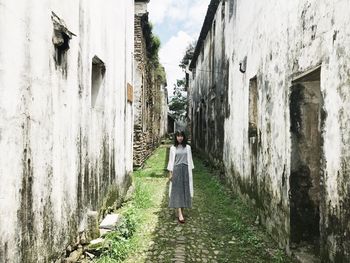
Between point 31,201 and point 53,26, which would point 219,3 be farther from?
point 31,201

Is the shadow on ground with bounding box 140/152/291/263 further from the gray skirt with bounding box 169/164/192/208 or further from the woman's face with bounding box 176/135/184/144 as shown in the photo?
the woman's face with bounding box 176/135/184/144

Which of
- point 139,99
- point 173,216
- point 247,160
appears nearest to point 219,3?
point 139,99

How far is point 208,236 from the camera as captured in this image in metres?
6.02

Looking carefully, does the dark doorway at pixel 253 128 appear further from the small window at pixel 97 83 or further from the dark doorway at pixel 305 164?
the small window at pixel 97 83

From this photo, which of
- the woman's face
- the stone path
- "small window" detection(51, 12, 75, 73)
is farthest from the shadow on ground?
"small window" detection(51, 12, 75, 73)

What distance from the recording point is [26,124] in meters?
3.22

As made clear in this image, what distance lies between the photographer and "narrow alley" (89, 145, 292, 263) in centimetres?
503

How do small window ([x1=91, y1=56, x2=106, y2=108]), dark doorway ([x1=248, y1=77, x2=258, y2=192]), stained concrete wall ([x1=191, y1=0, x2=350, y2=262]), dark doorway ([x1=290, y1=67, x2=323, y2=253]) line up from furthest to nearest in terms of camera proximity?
Result: dark doorway ([x1=248, y1=77, x2=258, y2=192]), small window ([x1=91, y1=56, x2=106, y2=108]), dark doorway ([x1=290, y1=67, x2=323, y2=253]), stained concrete wall ([x1=191, y1=0, x2=350, y2=262])

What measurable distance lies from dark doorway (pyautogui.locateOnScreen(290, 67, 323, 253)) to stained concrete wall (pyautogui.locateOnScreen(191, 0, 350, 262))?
0.07m

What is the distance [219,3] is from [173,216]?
8.54 meters

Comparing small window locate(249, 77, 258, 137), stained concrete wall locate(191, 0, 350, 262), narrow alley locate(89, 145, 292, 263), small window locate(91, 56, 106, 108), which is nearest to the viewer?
stained concrete wall locate(191, 0, 350, 262)

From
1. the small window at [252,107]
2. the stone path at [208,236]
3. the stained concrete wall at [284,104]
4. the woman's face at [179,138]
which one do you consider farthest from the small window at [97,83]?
the small window at [252,107]

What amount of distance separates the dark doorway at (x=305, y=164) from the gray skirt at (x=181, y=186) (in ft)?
8.74

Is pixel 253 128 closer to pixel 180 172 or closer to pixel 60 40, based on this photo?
pixel 180 172
